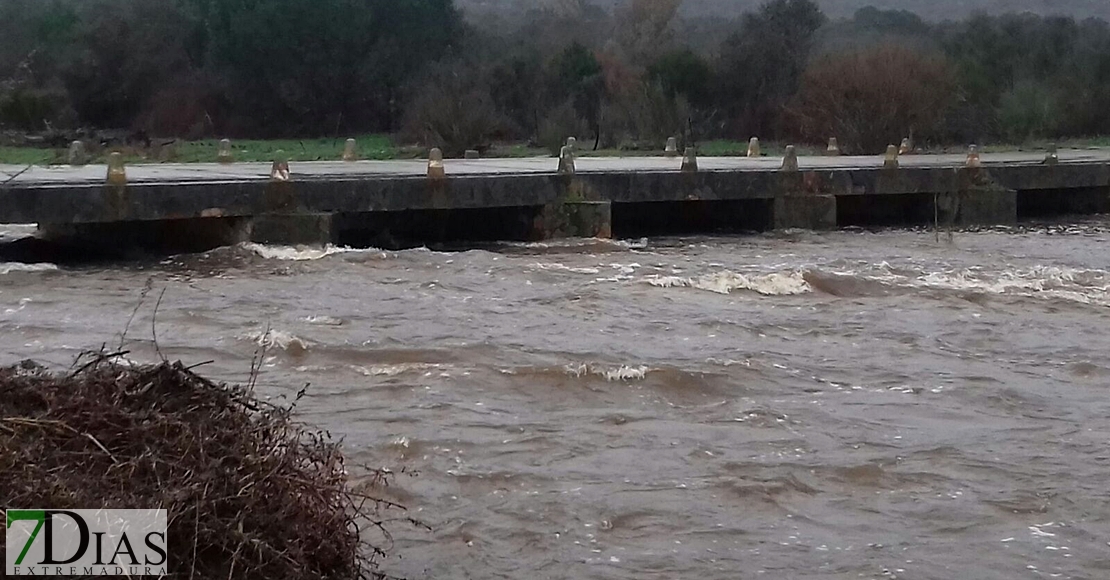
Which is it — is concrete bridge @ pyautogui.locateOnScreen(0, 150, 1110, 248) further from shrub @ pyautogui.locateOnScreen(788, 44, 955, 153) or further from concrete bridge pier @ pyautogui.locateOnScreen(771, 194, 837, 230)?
shrub @ pyautogui.locateOnScreen(788, 44, 955, 153)

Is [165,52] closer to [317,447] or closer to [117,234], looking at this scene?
[117,234]

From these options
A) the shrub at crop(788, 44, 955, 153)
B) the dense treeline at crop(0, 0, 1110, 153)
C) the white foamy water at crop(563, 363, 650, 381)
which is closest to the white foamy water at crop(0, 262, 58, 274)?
the white foamy water at crop(563, 363, 650, 381)

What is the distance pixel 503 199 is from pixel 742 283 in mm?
5301

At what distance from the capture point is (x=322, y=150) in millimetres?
40562

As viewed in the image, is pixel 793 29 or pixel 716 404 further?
pixel 793 29

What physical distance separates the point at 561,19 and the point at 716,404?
85698 mm

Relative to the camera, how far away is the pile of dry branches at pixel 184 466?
511 centimetres

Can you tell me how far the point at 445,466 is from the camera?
8867 mm

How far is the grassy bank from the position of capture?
109ft

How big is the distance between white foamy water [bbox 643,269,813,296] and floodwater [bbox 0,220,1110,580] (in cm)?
6

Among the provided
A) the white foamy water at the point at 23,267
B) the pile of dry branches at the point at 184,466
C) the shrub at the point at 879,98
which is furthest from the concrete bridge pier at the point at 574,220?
the shrub at the point at 879,98

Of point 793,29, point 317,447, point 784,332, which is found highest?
point 793,29

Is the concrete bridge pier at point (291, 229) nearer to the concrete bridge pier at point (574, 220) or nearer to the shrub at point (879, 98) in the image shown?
the concrete bridge pier at point (574, 220)

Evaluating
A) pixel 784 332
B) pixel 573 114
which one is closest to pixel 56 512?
pixel 784 332
